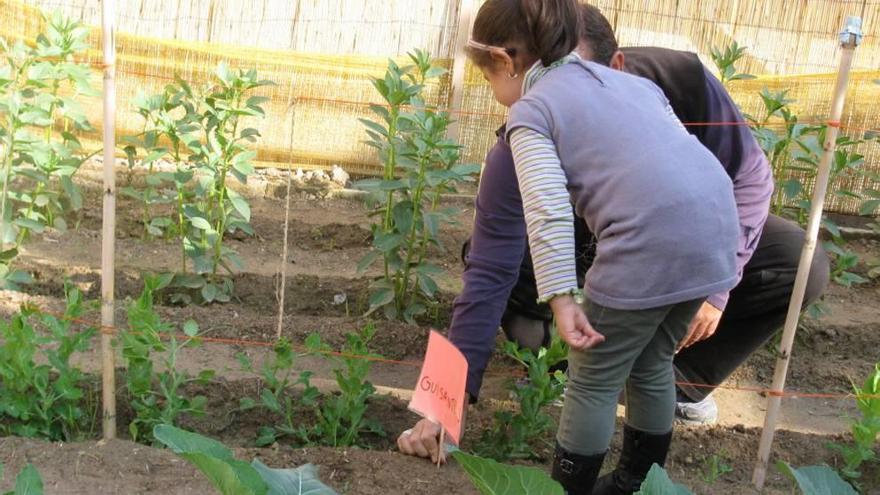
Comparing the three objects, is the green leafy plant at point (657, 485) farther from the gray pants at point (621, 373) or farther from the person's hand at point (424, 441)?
the person's hand at point (424, 441)

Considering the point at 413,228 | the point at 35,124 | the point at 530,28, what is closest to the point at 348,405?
the point at 413,228

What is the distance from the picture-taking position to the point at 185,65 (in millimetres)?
5879

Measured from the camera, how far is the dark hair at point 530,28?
2227 millimetres

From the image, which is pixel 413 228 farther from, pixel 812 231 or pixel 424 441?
pixel 812 231

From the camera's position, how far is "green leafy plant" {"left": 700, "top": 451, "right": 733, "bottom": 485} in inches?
115

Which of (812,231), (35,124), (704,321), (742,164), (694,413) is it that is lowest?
(694,413)

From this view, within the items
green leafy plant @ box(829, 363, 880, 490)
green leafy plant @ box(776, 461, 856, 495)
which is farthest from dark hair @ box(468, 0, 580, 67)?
green leafy plant @ box(829, 363, 880, 490)

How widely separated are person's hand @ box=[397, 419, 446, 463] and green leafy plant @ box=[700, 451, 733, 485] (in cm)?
77

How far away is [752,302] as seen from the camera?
3.33 m

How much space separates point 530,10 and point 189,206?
2.14 metres

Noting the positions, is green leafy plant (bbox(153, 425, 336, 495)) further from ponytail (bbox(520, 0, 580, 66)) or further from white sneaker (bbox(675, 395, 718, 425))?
white sneaker (bbox(675, 395, 718, 425))

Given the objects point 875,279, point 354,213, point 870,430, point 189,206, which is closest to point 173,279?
point 189,206

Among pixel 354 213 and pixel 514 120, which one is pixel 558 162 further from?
pixel 354 213

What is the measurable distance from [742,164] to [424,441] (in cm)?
119
